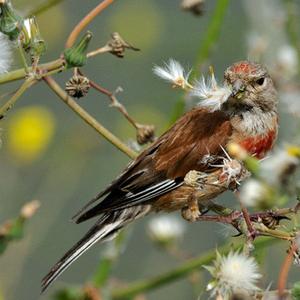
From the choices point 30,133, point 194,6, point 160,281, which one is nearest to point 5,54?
point 194,6

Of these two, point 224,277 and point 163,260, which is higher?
point 163,260

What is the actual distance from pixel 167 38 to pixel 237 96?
306cm

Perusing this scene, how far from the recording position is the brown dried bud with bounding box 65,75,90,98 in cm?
366

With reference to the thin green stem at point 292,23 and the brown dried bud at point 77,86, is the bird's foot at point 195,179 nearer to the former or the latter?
the brown dried bud at point 77,86

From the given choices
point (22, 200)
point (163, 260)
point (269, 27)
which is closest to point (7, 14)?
point (269, 27)

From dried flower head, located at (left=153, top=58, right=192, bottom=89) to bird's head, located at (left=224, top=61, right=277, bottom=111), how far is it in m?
0.48

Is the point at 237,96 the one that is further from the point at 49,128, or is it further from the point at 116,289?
the point at 49,128

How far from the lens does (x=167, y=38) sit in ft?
23.9

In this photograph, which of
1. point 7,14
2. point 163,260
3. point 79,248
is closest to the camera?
point 7,14

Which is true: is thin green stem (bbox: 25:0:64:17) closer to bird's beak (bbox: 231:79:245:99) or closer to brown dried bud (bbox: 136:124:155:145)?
brown dried bud (bbox: 136:124:155:145)

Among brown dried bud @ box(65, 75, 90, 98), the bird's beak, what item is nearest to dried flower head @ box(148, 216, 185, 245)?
the bird's beak

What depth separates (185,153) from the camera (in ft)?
15.6

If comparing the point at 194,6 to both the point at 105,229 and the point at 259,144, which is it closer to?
the point at 259,144

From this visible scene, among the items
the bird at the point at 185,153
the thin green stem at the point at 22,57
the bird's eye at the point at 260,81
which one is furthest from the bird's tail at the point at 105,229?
the thin green stem at the point at 22,57
